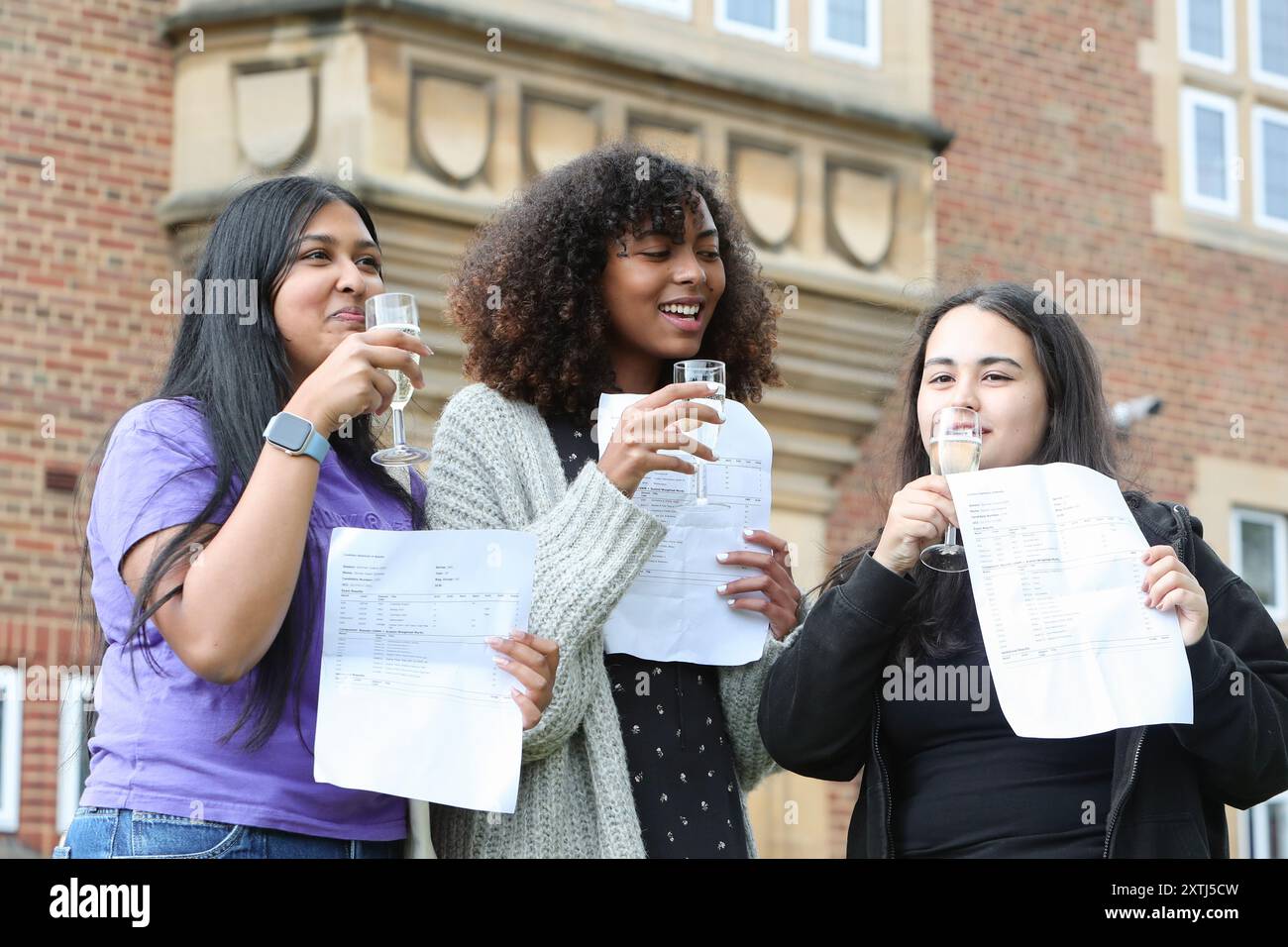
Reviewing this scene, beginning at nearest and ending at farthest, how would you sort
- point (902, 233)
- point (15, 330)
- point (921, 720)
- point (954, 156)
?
point (921, 720), point (15, 330), point (902, 233), point (954, 156)

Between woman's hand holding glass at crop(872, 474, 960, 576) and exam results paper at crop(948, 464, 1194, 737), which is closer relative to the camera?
exam results paper at crop(948, 464, 1194, 737)

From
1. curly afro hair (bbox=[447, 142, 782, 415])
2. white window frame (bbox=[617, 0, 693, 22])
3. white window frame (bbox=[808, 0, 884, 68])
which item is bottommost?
curly afro hair (bbox=[447, 142, 782, 415])

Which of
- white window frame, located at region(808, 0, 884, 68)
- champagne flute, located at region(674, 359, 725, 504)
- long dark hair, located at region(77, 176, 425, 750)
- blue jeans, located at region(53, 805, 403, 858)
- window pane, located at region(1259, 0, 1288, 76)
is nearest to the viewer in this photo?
blue jeans, located at region(53, 805, 403, 858)

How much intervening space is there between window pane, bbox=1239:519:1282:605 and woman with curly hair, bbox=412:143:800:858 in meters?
7.50

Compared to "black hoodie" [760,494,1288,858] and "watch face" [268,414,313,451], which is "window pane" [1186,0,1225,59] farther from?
"watch face" [268,414,313,451]

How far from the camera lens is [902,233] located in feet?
29.3

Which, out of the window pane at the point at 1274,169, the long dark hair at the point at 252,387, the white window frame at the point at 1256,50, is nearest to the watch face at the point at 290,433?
the long dark hair at the point at 252,387

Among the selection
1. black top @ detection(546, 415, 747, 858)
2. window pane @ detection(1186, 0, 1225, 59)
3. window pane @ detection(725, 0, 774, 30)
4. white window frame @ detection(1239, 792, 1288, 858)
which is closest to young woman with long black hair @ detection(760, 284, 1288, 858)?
black top @ detection(546, 415, 747, 858)

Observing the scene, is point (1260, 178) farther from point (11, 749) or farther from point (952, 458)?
point (952, 458)

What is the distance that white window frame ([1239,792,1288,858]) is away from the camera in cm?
998

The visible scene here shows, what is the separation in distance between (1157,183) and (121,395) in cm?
580

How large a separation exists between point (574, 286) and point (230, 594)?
39.1 inches

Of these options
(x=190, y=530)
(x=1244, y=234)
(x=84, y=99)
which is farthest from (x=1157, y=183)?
(x=190, y=530)

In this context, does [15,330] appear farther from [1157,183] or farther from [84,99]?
[1157,183]
